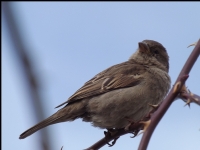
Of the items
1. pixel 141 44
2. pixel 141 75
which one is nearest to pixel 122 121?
pixel 141 75

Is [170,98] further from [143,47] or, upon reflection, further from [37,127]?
[143,47]

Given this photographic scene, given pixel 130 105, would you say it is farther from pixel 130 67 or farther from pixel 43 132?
pixel 43 132

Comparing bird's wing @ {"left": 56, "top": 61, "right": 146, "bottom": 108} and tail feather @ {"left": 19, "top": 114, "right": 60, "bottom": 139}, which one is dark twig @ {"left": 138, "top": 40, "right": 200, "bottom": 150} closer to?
tail feather @ {"left": 19, "top": 114, "right": 60, "bottom": 139}

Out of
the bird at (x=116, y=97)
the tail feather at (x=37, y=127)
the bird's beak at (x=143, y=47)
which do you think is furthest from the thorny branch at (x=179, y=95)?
the bird's beak at (x=143, y=47)

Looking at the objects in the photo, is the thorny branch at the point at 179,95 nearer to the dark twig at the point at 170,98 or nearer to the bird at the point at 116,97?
the dark twig at the point at 170,98

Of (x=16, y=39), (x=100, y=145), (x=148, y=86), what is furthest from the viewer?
(x=148, y=86)
